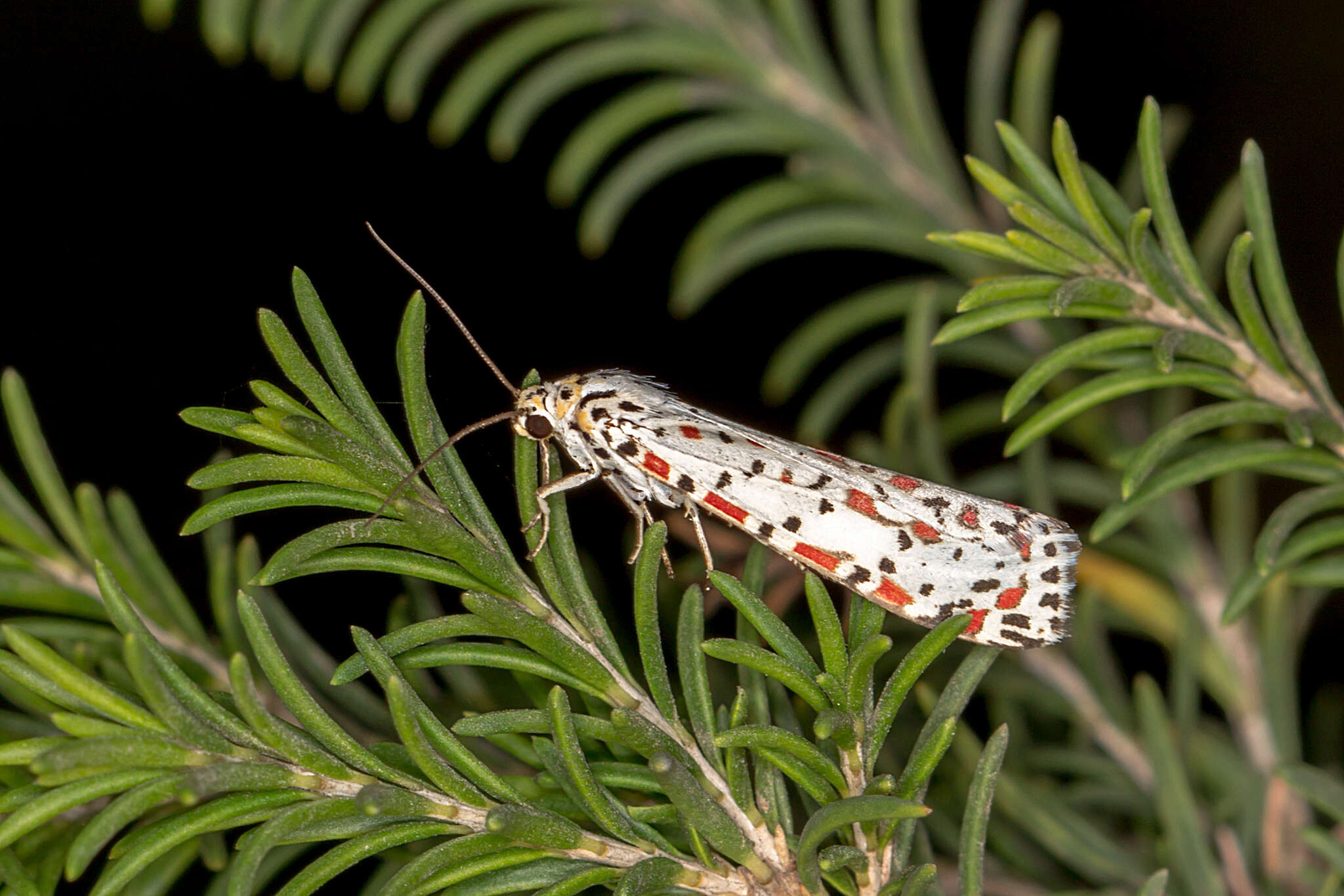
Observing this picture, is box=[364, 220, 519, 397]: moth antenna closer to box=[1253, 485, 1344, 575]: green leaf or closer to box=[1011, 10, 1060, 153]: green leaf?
box=[1011, 10, 1060, 153]: green leaf

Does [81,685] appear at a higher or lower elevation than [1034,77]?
lower

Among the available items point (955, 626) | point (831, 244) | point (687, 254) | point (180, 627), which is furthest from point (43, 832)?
point (831, 244)

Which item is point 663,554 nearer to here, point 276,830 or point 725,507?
point 725,507

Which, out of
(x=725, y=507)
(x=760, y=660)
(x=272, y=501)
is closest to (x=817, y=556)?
(x=725, y=507)

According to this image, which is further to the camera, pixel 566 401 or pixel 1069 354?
pixel 566 401

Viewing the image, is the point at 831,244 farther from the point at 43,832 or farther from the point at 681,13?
the point at 43,832

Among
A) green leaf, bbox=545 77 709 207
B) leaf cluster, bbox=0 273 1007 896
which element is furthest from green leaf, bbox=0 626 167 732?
Result: green leaf, bbox=545 77 709 207
